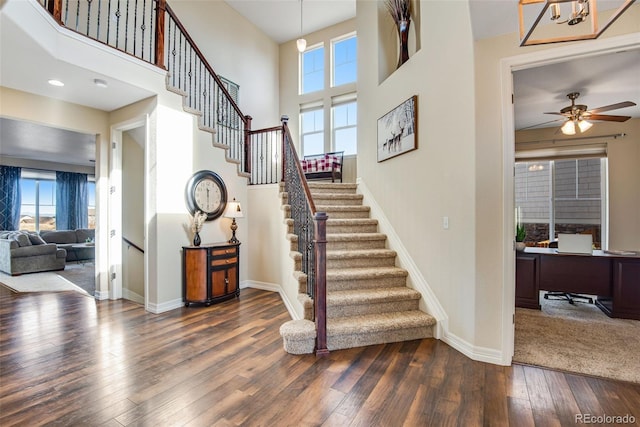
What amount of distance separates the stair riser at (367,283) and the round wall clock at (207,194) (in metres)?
2.19

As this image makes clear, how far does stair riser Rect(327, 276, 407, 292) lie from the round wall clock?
86.2 inches

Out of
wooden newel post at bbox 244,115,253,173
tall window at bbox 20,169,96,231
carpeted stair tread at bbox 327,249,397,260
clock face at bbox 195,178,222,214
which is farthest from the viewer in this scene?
tall window at bbox 20,169,96,231

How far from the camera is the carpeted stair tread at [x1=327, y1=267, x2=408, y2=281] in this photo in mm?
3223

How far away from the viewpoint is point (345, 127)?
7.02 meters

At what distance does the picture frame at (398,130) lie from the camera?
10.9 ft

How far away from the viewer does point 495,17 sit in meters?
2.28

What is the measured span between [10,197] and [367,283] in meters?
10.4

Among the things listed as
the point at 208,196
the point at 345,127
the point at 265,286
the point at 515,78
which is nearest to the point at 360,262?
the point at 265,286

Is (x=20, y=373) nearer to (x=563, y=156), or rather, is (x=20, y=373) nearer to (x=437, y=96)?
(x=437, y=96)

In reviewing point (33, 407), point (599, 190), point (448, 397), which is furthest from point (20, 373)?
point (599, 190)

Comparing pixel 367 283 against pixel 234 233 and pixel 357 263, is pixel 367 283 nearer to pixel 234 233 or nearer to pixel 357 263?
pixel 357 263

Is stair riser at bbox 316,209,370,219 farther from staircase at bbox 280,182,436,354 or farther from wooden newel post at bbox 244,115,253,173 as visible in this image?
wooden newel post at bbox 244,115,253,173

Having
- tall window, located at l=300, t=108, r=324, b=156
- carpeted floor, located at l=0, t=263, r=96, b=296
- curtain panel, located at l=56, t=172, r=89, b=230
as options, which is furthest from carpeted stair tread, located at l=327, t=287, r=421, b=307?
curtain panel, located at l=56, t=172, r=89, b=230

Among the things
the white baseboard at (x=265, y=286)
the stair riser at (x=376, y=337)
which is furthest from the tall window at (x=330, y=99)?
the stair riser at (x=376, y=337)
